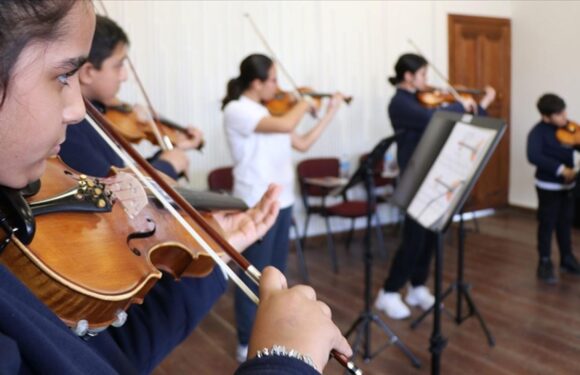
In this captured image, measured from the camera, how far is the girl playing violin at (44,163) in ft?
1.68

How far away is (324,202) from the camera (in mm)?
4742

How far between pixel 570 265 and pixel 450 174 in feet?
7.80

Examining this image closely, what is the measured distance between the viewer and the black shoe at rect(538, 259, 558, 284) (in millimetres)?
3816

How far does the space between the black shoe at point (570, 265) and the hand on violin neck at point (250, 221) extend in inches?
138

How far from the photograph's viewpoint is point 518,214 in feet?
20.0

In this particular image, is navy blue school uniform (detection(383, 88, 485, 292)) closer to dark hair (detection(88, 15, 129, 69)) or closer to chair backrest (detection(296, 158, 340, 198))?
chair backrest (detection(296, 158, 340, 198))

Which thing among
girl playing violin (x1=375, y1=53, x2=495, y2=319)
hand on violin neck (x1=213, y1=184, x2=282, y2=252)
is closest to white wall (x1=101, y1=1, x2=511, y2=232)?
girl playing violin (x1=375, y1=53, x2=495, y2=319)

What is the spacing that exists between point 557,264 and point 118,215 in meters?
4.08

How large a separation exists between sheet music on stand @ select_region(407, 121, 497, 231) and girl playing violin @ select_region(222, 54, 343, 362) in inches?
29.3

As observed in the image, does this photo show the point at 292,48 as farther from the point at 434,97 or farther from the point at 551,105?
the point at 551,105

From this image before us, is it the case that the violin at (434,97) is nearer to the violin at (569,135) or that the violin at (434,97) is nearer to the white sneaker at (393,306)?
the violin at (569,135)

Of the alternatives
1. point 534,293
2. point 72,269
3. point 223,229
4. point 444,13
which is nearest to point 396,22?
point 444,13

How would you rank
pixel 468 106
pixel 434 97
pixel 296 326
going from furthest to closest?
pixel 468 106, pixel 434 97, pixel 296 326

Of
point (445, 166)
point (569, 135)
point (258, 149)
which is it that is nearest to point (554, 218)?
point (569, 135)
